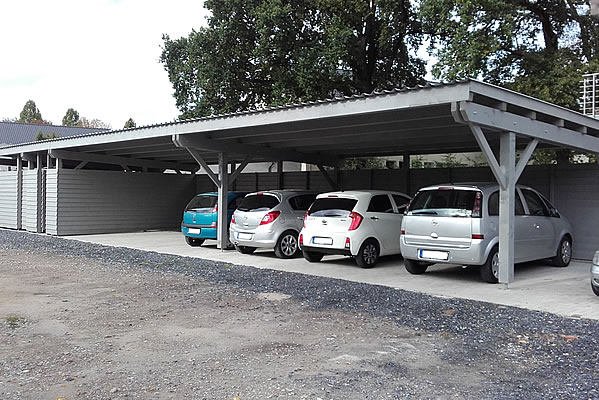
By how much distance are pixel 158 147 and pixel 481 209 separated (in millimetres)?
10432

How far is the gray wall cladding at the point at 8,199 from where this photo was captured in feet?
65.6

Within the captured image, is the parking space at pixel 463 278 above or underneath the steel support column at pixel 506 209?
underneath

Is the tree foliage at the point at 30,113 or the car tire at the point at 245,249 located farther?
the tree foliage at the point at 30,113

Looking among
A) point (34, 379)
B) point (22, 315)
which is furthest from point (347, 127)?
point (34, 379)

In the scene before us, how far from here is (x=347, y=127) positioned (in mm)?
11555

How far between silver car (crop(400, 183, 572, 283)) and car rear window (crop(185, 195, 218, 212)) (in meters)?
5.89

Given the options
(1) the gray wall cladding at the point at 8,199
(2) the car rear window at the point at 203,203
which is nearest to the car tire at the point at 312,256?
(2) the car rear window at the point at 203,203

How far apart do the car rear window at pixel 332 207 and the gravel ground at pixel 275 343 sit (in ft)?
6.22

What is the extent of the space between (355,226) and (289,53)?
11524 millimetres

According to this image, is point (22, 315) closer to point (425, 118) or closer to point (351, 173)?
point (425, 118)

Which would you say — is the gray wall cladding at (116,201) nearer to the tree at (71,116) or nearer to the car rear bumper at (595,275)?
the car rear bumper at (595,275)

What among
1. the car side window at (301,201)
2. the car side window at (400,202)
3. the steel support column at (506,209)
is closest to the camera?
the steel support column at (506,209)

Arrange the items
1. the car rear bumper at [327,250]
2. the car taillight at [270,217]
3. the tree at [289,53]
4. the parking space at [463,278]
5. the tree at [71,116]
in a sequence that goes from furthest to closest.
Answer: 1. the tree at [71,116]
2. the tree at [289,53]
3. the car taillight at [270,217]
4. the car rear bumper at [327,250]
5. the parking space at [463,278]

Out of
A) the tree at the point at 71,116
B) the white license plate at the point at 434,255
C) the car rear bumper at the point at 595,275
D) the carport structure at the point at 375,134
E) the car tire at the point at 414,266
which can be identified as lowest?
the car tire at the point at 414,266
